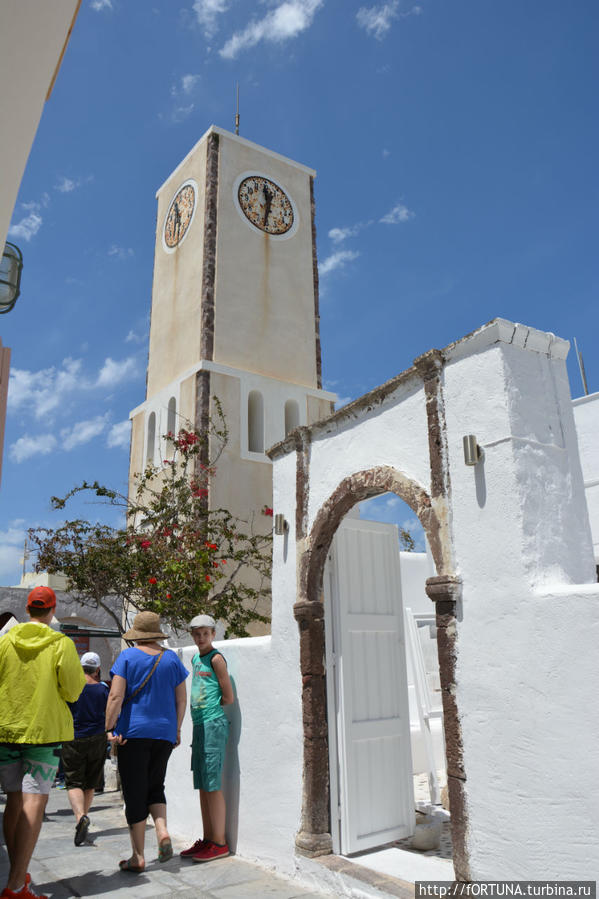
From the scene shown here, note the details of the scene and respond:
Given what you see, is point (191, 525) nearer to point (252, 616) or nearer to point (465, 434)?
point (252, 616)

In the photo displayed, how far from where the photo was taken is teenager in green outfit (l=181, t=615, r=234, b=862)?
543 cm

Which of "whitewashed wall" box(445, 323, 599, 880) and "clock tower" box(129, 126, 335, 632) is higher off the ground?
"clock tower" box(129, 126, 335, 632)

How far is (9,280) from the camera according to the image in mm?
6574

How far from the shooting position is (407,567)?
11328mm

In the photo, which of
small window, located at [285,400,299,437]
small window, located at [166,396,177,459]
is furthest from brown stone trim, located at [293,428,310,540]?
small window, located at [285,400,299,437]

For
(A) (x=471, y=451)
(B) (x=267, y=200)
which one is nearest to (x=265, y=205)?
(B) (x=267, y=200)

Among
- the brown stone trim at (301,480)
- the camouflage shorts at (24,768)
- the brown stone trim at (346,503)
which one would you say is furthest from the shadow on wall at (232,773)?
the camouflage shorts at (24,768)

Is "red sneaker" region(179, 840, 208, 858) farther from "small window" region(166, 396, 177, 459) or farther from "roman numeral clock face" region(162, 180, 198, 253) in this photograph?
"roman numeral clock face" region(162, 180, 198, 253)

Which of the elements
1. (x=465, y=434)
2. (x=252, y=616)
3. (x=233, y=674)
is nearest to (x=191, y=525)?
(x=252, y=616)

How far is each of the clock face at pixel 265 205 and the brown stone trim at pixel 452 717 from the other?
12122 millimetres

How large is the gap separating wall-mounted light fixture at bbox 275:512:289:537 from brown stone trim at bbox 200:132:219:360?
784 cm

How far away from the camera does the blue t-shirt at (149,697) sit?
502 cm

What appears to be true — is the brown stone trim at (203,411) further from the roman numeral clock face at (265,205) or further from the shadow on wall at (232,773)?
the shadow on wall at (232,773)

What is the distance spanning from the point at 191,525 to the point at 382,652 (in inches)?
205
